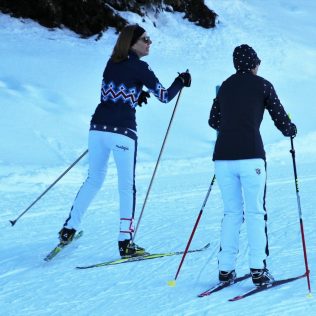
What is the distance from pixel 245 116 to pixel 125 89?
1.20 meters

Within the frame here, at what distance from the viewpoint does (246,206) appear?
4000 mm

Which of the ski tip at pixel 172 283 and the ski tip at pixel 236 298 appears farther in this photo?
the ski tip at pixel 172 283

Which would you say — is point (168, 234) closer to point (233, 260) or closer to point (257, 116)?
point (233, 260)

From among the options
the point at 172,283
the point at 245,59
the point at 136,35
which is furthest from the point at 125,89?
the point at 172,283

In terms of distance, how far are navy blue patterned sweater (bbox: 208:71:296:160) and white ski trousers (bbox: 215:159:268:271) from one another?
0.07 meters

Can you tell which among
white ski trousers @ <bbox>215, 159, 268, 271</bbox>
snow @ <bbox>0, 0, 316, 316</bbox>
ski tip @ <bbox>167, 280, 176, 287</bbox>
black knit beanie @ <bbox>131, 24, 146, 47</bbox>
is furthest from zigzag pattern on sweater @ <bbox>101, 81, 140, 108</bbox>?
ski tip @ <bbox>167, 280, 176, 287</bbox>

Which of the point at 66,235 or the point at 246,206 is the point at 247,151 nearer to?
the point at 246,206

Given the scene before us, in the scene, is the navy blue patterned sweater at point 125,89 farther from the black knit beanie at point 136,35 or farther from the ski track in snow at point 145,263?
the ski track in snow at point 145,263

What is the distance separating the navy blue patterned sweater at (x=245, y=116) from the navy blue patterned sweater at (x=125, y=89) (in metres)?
0.89

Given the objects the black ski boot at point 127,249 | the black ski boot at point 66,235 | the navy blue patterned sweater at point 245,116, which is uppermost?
the navy blue patterned sweater at point 245,116

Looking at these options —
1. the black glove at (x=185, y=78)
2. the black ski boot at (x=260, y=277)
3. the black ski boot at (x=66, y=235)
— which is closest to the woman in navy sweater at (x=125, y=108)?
the black glove at (x=185, y=78)

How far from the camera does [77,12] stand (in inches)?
654

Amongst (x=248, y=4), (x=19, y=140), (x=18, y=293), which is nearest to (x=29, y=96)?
(x=19, y=140)

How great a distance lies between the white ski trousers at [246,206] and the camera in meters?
3.94
